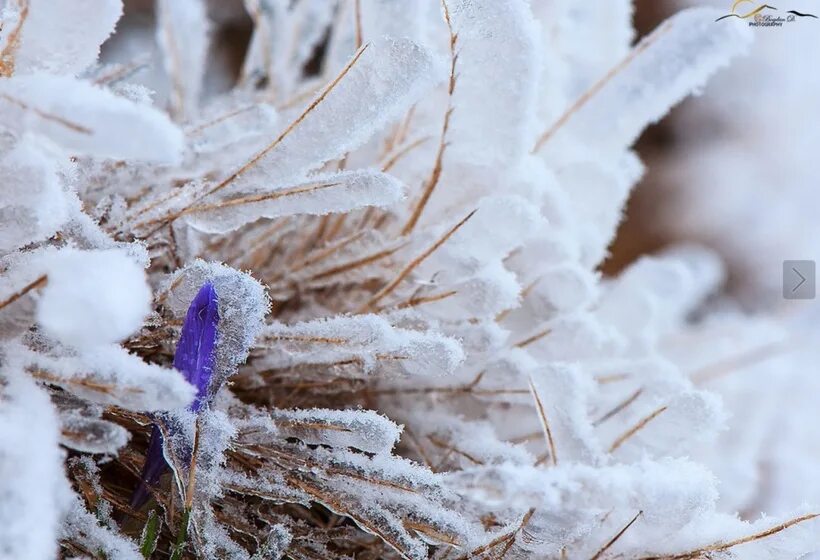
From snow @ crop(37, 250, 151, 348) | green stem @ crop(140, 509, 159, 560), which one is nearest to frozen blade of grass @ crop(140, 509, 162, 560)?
green stem @ crop(140, 509, 159, 560)

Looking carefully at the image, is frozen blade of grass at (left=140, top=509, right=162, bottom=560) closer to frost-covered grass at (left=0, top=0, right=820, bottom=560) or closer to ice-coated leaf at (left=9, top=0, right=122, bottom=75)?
frost-covered grass at (left=0, top=0, right=820, bottom=560)

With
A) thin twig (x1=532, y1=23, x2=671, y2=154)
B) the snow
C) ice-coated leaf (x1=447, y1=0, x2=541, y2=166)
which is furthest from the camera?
thin twig (x1=532, y1=23, x2=671, y2=154)

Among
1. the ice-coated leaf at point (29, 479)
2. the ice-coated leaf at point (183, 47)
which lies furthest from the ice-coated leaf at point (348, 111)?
the ice-coated leaf at point (183, 47)

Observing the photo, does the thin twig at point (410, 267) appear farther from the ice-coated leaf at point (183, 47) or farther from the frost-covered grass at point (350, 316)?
the ice-coated leaf at point (183, 47)

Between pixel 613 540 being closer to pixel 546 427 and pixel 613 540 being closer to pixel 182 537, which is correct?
pixel 546 427

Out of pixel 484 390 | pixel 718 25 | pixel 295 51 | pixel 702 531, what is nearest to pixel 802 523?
pixel 702 531

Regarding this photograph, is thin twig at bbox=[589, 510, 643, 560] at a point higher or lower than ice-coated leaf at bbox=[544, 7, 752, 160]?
lower

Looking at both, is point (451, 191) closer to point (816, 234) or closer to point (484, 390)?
point (484, 390)
